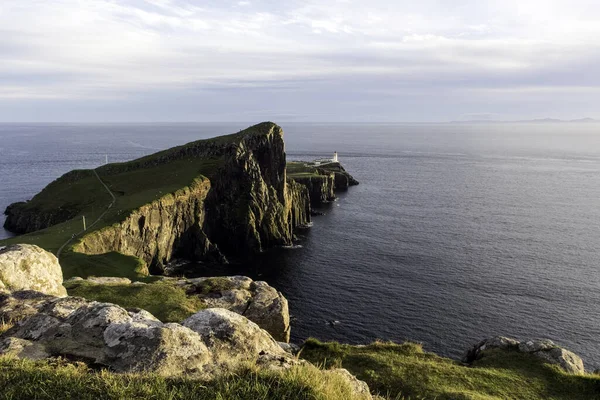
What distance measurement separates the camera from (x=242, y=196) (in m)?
112

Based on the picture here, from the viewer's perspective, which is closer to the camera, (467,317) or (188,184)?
(467,317)

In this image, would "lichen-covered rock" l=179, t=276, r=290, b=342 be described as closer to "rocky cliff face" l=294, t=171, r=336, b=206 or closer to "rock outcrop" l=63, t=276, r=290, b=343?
"rock outcrop" l=63, t=276, r=290, b=343

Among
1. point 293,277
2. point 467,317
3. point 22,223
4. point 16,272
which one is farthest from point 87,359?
point 22,223

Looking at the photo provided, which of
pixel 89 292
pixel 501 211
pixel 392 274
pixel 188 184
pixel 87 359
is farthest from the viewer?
pixel 501 211

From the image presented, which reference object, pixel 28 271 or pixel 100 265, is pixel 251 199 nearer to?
pixel 100 265

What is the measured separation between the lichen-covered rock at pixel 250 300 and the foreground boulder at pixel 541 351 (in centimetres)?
1412

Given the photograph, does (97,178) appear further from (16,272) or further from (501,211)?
(501,211)

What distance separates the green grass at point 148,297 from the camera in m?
28.2

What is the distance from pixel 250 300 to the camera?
1264 inches

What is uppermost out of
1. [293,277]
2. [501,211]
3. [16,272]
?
[16,272]

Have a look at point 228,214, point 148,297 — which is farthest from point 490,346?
point 228,214

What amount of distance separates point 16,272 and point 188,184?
8270 centimetres

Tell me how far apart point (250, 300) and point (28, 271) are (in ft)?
52.6

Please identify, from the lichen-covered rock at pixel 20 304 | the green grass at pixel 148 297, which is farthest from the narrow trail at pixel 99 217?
the lichen-covered rock at pixel 20 304
